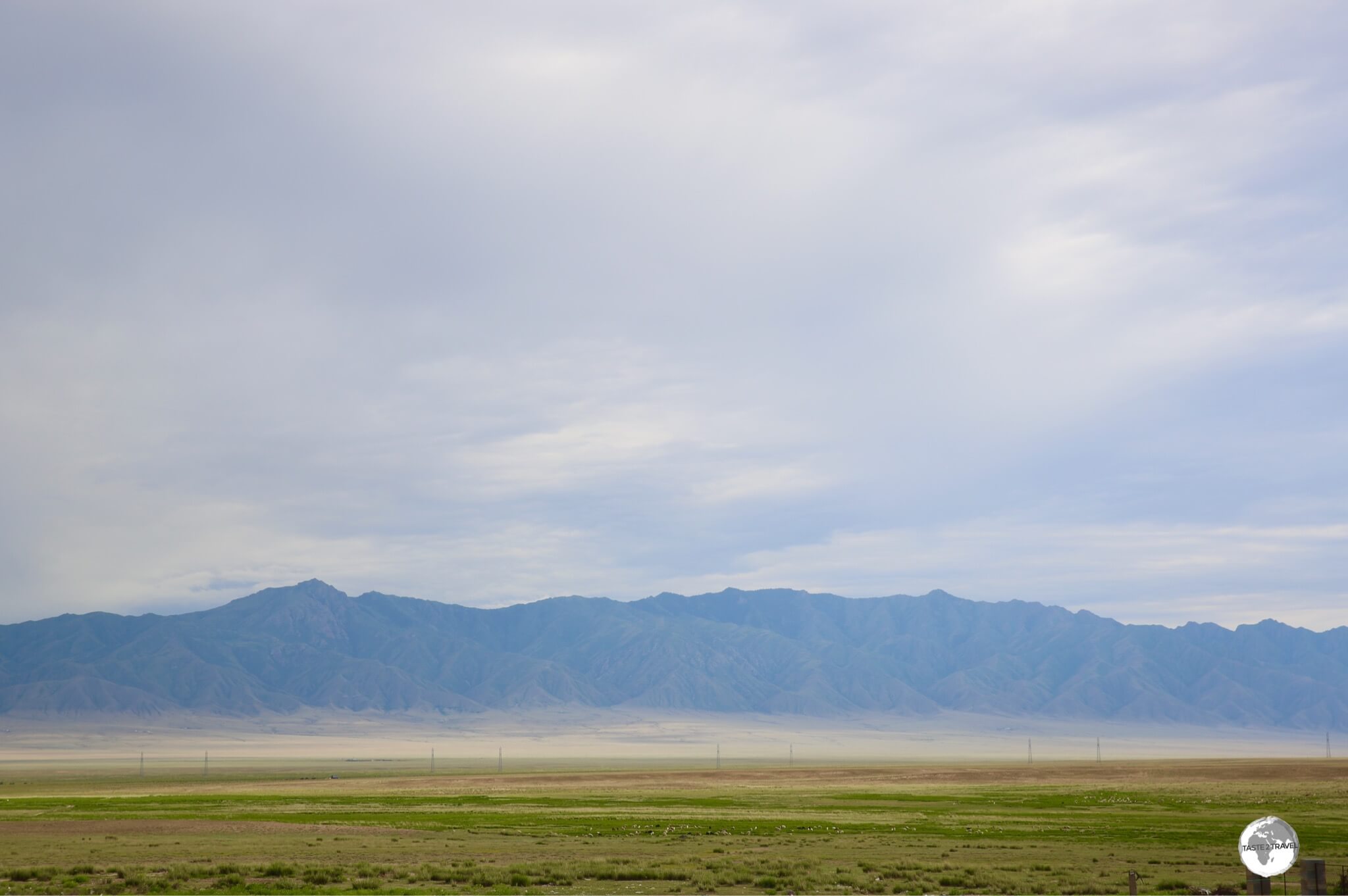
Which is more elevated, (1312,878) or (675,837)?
(1312,878)

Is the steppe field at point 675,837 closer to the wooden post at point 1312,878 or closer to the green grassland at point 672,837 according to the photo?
the green grassland at point 672,837

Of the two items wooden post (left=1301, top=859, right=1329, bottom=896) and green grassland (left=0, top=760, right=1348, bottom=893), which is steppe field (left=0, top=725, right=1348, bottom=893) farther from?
wooden post (left=1301, top=859, right=1329, bottom=896)

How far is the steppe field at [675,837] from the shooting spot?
128 ft

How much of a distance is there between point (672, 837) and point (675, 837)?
13 centimetres

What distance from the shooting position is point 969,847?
50875mm

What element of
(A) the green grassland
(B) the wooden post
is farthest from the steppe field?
(B) the wooden post

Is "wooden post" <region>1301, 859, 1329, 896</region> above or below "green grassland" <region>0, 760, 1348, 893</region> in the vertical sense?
above

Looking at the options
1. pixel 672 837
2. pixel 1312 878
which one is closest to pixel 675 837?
pixel 672 837

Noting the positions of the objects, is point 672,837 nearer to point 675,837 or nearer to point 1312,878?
point 675,837

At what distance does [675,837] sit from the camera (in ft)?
184

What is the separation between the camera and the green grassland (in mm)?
39094

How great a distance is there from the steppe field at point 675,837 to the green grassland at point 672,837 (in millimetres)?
207

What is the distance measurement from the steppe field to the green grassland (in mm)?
207

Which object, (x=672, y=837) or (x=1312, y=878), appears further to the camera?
(x=672, y=837)
